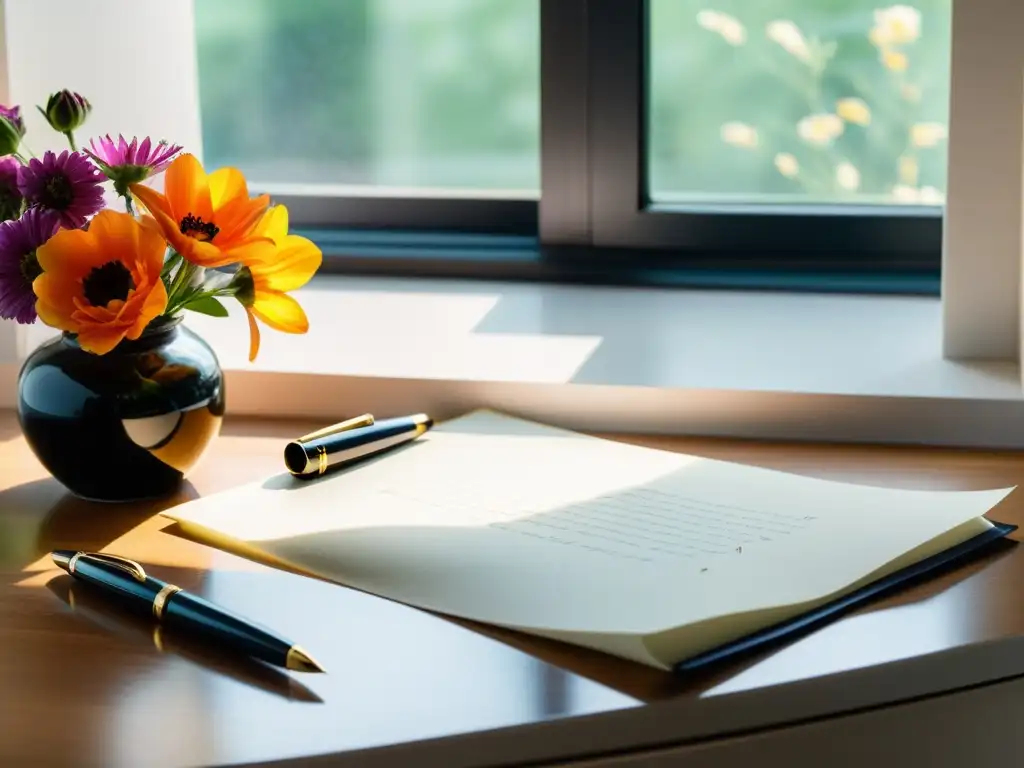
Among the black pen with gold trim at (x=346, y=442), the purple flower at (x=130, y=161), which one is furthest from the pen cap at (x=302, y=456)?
the purple flower at (x=130, y=161)

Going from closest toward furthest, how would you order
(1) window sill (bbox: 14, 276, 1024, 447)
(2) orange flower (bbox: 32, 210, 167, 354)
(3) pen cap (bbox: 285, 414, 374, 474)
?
(2) orange flower (bbox: 32, 210, 167, 354), (3) pen cap (bbox: 285, 414, 374, 474), (1) window sill (bbox: 14, 276, 1024, 447)

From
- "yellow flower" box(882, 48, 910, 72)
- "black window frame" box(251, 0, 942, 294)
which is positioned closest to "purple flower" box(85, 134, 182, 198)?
"black window frame" box(251, 0, 942, 294)

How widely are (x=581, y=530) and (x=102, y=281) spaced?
1.14 feet

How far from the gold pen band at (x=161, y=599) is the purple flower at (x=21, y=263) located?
25 cm

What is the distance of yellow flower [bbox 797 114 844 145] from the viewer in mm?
1631

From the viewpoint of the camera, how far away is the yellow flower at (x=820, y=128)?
5.35 ft

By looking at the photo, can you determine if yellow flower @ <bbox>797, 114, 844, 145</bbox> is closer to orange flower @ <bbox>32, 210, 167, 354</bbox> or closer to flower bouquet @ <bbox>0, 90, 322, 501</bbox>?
flower bouquet @ <bbox>0, 90, 322, 501</bbox>

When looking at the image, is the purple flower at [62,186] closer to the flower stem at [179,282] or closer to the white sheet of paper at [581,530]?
the flower stem at [179,282]

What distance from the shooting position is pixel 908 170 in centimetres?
162

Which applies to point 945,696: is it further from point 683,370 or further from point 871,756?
point 683,370

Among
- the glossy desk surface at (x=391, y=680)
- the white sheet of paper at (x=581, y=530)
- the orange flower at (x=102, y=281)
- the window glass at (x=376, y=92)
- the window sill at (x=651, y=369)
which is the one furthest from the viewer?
the window glass at (x=376, y=92)

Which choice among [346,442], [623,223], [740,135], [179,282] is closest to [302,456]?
[346,442]

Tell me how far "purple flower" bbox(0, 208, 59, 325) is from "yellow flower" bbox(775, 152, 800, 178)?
0.96 m

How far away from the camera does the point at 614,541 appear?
33.7 inches
